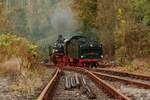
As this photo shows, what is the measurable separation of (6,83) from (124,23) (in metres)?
18.4

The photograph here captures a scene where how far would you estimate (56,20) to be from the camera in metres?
82.4

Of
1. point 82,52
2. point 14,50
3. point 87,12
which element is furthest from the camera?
point 87,12

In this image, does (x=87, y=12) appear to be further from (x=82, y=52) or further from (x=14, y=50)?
(x=14, y=50)

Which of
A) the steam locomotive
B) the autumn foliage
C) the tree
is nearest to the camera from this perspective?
the autumn foliage

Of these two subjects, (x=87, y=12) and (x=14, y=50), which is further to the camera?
(x=87, y=12)

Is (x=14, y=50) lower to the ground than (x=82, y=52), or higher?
higher

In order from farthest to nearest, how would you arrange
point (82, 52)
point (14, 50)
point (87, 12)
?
point (87, 12) < point (82, 52) < point (14, 50)

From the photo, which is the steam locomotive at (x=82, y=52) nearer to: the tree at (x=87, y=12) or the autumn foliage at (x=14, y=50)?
the tree at (x=87, y=12)

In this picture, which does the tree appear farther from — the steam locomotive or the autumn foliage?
the autumn foliage

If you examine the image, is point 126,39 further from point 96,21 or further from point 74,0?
point 74,0

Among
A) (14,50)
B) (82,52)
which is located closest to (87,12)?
(82,52)

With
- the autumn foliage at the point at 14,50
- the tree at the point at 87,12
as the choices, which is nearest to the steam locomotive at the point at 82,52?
the tree at the point at 87,12

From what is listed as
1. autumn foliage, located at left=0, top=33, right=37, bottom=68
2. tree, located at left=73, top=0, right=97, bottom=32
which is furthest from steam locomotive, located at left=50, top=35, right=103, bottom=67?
autumn foliage, located at left=0, top=33, right=37, bottom=68

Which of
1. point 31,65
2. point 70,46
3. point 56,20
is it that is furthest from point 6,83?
point 56,20
